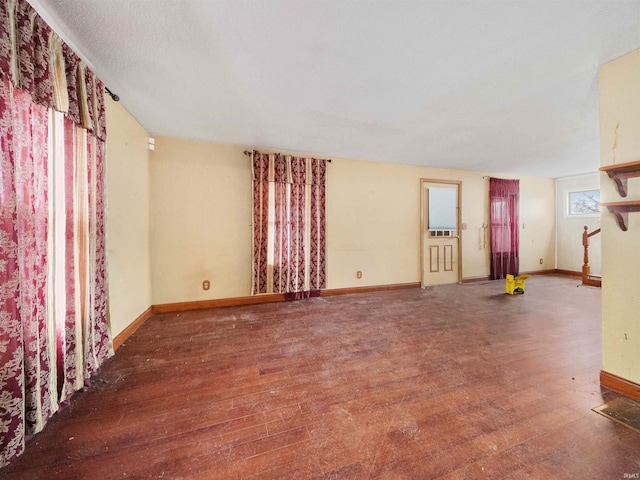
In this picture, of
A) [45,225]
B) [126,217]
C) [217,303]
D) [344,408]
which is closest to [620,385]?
[344,408]

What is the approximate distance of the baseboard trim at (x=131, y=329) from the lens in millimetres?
2467

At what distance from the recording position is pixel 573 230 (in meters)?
6.05

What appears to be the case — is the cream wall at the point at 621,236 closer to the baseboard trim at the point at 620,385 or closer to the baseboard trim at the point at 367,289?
the baseboard trim at the point at 620,385

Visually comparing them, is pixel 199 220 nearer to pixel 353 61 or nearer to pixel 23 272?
pixel 23 272

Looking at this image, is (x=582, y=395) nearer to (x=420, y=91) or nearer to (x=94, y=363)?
(x=420, y=91)

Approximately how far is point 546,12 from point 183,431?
10.5 feet

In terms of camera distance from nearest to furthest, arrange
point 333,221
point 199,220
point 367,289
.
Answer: point 199,220 → point 333,221 → point 367,289

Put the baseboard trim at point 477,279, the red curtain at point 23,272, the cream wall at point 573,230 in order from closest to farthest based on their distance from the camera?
the red curtain at point 23,272
the baseboard trim at point 477,279
the cream wall at point 573,230

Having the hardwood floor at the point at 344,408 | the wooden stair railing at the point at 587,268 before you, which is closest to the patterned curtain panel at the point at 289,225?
the hardwood floor at the point at 344,408

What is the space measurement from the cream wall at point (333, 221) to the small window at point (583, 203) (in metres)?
0.36

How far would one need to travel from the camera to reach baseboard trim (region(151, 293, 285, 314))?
3.53 m

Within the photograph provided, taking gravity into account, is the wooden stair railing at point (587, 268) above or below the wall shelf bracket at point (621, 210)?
below

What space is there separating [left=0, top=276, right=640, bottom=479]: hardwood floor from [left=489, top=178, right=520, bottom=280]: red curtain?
295 centimetres

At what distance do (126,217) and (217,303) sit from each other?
1.70 meters
